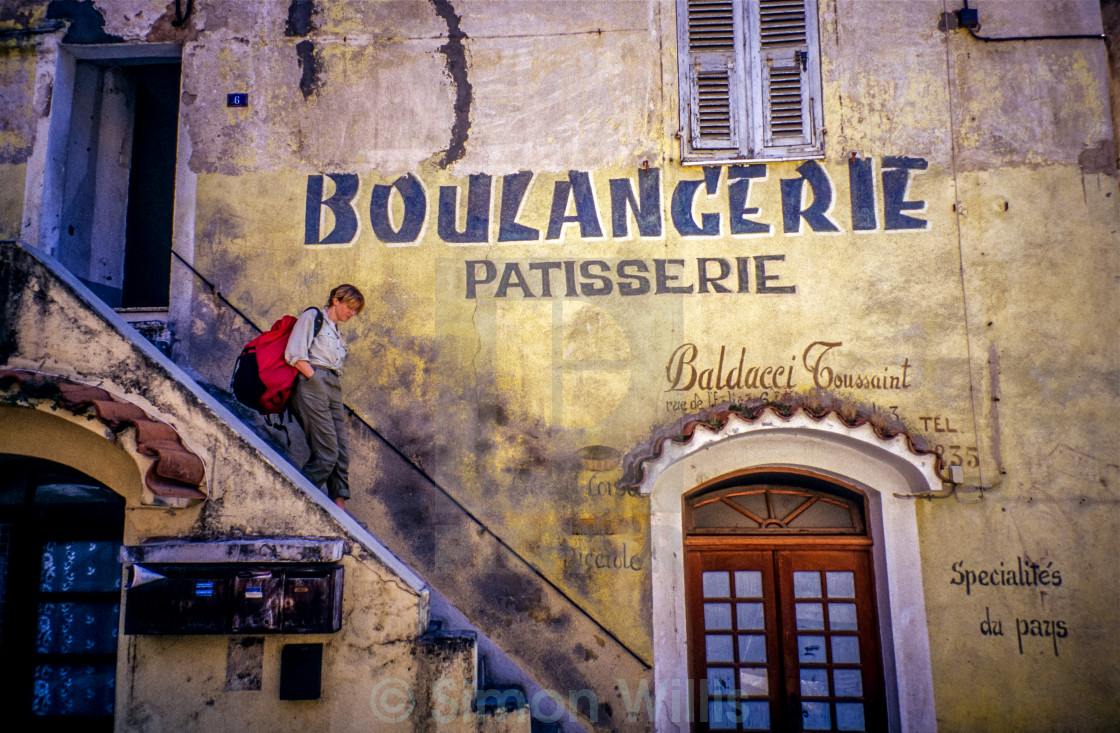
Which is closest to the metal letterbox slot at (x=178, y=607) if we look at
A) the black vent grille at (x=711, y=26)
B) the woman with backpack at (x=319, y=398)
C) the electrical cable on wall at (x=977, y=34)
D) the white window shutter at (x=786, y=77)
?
the woman with backpack at (x=319, y=398)

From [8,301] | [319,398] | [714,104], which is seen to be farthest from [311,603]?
[714,104]

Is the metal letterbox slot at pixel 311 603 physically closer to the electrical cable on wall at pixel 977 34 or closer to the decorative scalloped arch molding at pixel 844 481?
the decorative scalloped arch molding at pixel 844 481

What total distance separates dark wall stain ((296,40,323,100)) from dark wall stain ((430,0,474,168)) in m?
1.15

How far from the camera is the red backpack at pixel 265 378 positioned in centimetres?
579

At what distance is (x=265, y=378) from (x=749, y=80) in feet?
15.6

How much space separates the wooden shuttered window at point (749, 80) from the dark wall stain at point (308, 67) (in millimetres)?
3263

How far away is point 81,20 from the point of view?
23.9 feet

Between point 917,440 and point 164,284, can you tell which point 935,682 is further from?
point 164,284

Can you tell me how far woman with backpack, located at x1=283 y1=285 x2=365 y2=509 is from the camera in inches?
230

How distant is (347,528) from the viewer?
516 cm

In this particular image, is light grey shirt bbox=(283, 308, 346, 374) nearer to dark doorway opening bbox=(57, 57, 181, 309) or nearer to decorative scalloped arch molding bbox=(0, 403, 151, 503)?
decorative scalloped arch molding bbox=(0, 403, 151, 503)

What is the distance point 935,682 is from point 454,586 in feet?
12.2

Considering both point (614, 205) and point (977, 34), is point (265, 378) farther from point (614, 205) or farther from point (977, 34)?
point (977, 34)

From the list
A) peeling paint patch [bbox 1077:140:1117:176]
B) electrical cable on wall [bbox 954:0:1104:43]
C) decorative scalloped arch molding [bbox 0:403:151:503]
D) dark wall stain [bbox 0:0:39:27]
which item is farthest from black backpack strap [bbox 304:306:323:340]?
peeling paint patch [bbox 1077:140:1117:176]
